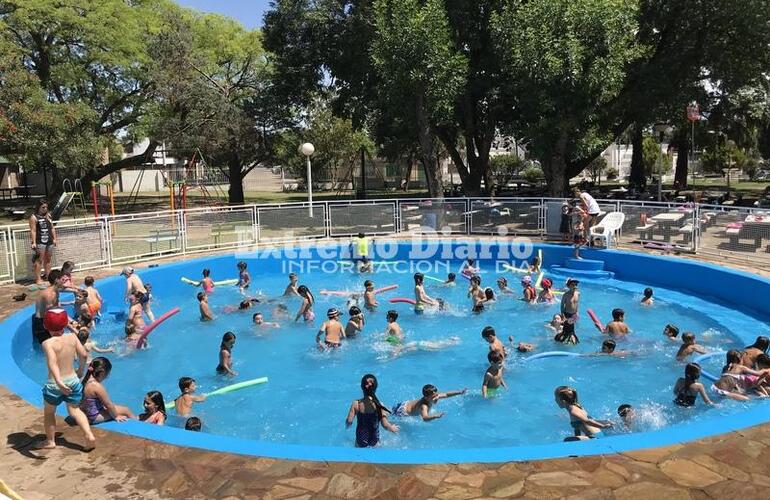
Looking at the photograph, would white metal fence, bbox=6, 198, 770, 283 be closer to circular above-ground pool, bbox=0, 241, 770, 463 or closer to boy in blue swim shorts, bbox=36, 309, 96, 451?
circular above-ground pool, bbox=0, 241, 770, 463

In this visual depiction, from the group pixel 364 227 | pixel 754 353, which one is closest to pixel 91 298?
pixel 364 227

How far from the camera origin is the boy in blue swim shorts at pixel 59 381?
566 centimetres

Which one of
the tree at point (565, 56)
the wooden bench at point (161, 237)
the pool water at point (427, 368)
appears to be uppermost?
the tree at point (565, 56)

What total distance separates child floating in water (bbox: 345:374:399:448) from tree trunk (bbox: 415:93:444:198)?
1609 cm

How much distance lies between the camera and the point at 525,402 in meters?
9.10

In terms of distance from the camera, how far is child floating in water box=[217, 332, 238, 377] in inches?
393

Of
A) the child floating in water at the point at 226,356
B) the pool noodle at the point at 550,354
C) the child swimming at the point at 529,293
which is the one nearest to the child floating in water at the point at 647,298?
the child swimming at the point at 529,293

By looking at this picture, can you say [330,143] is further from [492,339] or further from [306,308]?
[492,339]

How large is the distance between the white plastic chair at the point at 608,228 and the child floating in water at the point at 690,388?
9.26m

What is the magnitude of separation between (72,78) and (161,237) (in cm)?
1744

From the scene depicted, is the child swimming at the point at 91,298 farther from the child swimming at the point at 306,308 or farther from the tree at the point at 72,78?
the tree at the point at 72,78

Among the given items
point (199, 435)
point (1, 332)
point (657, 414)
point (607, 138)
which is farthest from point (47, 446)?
point (607, 138)

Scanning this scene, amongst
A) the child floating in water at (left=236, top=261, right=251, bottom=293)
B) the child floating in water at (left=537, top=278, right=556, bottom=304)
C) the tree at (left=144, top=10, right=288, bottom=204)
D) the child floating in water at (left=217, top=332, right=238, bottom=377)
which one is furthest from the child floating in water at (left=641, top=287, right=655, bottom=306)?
the tree at (left=144, top=10, right=288, bottom=204)

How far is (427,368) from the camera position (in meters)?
10.6
